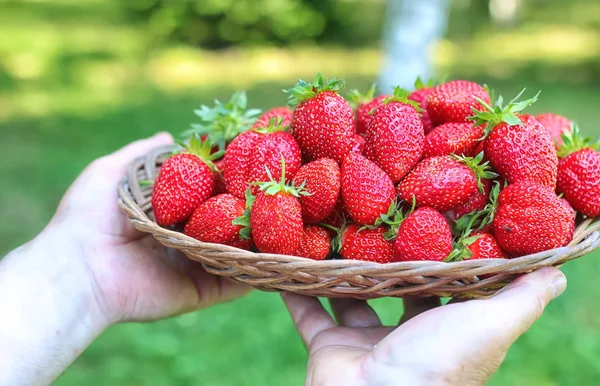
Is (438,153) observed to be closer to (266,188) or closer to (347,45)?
(266,188)

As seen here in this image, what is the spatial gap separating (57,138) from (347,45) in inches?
192

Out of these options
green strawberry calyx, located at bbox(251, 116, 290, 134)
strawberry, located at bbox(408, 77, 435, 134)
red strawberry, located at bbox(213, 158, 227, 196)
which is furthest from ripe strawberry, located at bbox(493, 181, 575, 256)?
red strawberry, located at bbox(213, 158, 227, 196)

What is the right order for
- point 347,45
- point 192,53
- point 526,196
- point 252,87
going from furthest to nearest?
point 347,45, point 192,53, point 252,87, point 526,196

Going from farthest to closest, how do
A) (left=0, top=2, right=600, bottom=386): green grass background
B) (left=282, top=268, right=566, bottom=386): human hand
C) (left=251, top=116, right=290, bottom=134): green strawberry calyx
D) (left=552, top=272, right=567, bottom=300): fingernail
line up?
(left=0, top=2, right=600, bottom=386): green grass background
(left=251, top=116, right=290, bottom=134): green strawberry calyx
(left=552, top=272, right=567, bottom=300): fingernail
(left=282, top=268, right=566, bottom=386): human hand

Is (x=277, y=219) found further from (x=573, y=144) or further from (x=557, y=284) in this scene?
(x=573, y=144)

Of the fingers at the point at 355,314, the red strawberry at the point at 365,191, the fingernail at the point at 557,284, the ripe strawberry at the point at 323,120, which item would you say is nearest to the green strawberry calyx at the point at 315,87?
the ripe strawberry at the point at 323,120

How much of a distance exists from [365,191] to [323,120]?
0.22 meters

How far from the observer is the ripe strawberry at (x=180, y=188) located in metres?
1.70

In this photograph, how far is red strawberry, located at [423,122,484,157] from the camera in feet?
5.51

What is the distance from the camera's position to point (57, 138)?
5.59m

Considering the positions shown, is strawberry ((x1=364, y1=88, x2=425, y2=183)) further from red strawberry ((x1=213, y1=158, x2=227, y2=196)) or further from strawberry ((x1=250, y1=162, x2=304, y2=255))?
red strawberry ((x1=213, y1=158, x2=227, y2=196))

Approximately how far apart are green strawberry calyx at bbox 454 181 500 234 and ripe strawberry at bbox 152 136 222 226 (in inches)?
25.4

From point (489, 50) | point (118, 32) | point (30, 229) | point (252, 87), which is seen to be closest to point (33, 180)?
point (30, 229)

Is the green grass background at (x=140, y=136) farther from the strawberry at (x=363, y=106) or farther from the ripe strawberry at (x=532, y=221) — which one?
the ripe strawberry at (x=532, y=221)
